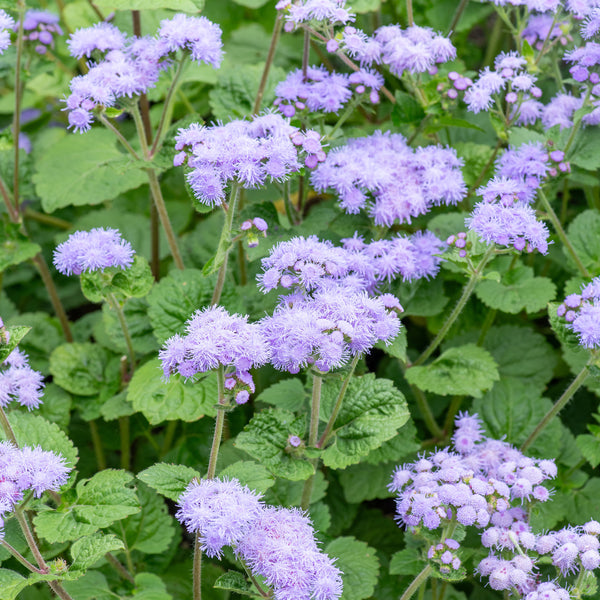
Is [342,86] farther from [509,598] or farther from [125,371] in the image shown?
[509,598]

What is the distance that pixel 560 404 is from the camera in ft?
10.1

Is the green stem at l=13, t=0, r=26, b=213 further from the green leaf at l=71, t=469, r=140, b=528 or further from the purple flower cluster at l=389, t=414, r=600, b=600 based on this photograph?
the purple flower cluster at l=389, t=414, r=600, b=600

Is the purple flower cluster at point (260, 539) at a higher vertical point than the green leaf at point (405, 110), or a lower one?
lower

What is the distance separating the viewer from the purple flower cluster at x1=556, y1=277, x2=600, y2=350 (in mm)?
2766

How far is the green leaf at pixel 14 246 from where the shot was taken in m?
3.84

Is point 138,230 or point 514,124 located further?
point 138,230

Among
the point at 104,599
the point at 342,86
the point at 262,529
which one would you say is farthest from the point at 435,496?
the point at 342,86

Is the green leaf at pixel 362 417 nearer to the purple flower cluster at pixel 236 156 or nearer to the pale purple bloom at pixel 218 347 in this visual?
the pale purple bloom at pixel 218 347

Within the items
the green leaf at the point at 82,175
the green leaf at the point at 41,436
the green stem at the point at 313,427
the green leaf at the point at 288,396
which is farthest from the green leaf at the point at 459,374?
the green leaf at the point at 82,175

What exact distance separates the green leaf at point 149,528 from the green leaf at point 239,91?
1.93 m

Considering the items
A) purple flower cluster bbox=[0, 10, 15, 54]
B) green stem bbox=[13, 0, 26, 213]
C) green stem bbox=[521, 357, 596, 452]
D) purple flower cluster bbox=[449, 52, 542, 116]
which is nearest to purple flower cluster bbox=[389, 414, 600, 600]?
green stem bbox=[521, 357, 596, 452]

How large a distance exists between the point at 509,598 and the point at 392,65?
234cm

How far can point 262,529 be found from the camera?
8.02ft

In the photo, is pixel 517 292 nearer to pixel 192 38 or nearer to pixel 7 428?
pixel 192 38
